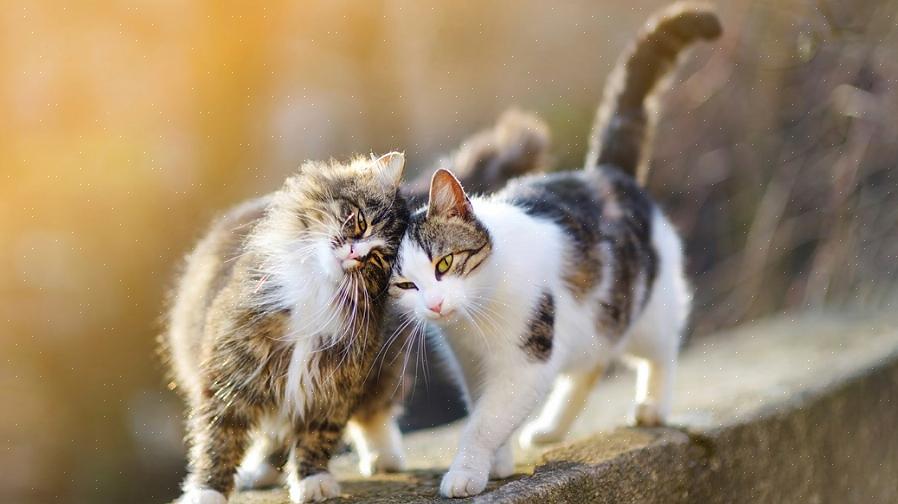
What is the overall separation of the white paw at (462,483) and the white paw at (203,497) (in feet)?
1.04

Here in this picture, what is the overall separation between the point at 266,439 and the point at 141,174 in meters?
0.78

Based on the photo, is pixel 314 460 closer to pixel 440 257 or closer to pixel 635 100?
pixel 440 257

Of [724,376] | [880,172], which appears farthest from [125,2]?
[880,172]

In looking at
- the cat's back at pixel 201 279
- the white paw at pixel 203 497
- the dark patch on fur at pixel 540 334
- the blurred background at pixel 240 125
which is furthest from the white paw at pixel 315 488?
the blurred background at pixel 240 125

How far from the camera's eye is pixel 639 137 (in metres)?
1.84

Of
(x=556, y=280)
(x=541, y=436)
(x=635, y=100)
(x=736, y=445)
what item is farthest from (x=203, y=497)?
(x=635, y=100)

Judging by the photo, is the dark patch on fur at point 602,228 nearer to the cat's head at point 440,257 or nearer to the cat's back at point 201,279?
the cat's head at point 440,257

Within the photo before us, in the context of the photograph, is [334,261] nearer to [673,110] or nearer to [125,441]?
[125,441]

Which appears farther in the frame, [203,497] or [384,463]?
[384,463]

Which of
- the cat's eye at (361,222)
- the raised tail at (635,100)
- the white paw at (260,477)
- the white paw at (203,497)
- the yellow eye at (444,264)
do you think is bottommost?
the white paw at (203,497)

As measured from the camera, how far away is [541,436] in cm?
179

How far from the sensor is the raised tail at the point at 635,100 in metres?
1.81

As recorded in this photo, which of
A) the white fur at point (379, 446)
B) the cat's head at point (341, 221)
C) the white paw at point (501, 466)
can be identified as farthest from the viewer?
the white fur at point (379, 446)

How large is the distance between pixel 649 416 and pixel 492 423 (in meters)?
0.53
